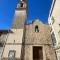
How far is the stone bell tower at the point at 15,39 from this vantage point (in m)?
12.0

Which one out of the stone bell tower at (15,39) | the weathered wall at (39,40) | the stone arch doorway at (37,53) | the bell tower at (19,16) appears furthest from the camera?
the bell tower at (19,16)

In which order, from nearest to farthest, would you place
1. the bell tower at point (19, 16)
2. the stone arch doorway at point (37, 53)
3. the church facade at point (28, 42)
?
the church facade at point (28, 42)
the stone arch doorway at point (37, 53)
the bell tower at point (19, 16)

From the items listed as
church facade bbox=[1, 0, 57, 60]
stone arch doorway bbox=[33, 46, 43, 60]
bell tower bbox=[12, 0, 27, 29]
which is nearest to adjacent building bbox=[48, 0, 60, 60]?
church facade bbox=[1, 0, 57, 60]

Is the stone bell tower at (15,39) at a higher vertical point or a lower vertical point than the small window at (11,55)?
higher

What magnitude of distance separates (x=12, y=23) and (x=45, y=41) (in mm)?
4932

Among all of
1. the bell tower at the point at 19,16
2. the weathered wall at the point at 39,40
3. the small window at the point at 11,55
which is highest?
the bell tower at the point at 19,16

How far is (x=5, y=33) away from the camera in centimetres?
1423

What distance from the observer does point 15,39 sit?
1343cm

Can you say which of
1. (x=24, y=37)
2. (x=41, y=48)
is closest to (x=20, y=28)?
(x=24, y=37)

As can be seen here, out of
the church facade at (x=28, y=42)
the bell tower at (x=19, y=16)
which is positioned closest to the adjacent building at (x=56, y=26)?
the church facade at (x=28, y=42)

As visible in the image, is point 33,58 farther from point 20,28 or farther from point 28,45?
point 20,28

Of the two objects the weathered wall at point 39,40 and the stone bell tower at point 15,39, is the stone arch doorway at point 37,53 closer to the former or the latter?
the weathered wall at point 39,40

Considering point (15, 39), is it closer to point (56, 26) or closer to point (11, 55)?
point (11, 55)

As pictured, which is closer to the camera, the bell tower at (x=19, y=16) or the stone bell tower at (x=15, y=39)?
the stone bell tower at (x=15, y=39)
